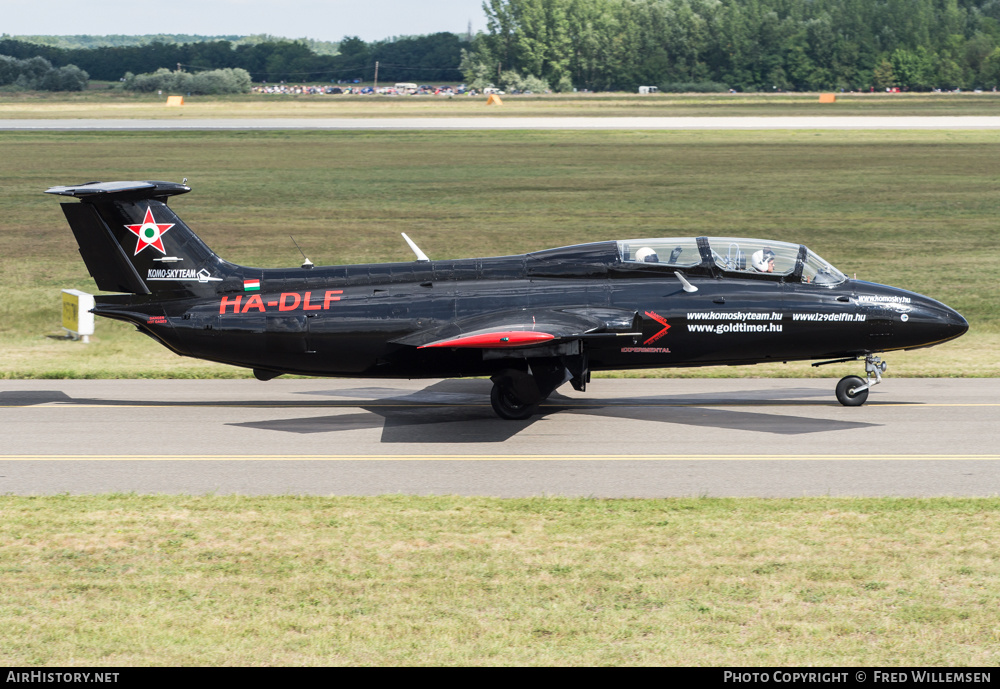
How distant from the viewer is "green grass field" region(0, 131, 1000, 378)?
2680 centimetres

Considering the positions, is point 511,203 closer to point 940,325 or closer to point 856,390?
point 856,390

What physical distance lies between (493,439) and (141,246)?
21.5ft

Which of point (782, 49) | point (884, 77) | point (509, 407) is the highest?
point (782, 49)

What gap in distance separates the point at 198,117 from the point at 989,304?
8425cm

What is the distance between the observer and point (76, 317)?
966 inches

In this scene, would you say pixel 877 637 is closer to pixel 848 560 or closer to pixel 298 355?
pixel 848 560

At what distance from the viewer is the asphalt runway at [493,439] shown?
44.1 ft

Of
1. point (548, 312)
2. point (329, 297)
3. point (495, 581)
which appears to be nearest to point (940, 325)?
point (548, 312)

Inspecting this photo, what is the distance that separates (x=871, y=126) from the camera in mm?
81750

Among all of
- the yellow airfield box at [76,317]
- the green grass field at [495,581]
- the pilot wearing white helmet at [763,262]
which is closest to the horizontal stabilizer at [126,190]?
the green grass field at [495,581]

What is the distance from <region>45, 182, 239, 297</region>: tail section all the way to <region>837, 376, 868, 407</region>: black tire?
1025 cm

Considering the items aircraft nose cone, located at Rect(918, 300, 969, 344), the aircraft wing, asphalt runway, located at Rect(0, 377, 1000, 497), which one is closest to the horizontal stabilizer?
asphalt runway, located at Rect(0, 377, 1000, 497)

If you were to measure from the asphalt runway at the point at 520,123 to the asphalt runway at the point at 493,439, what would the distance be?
66027 millimetres

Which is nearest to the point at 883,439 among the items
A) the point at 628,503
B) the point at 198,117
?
the point at 628,503
